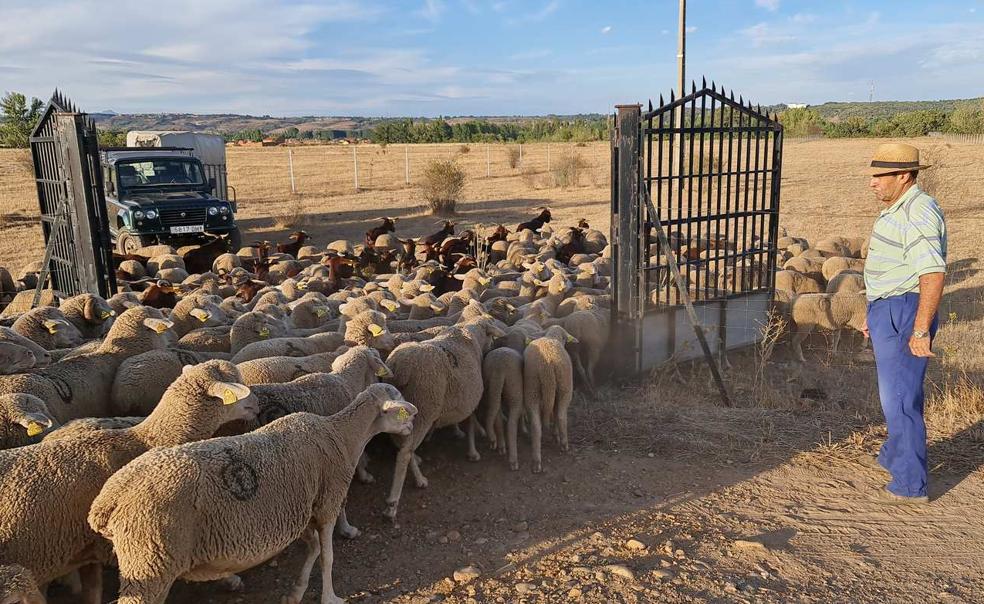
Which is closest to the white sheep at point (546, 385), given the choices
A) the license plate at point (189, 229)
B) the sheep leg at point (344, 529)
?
the sheep leg at point (344, 529)

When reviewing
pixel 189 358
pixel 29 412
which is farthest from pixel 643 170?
pixel 29 412

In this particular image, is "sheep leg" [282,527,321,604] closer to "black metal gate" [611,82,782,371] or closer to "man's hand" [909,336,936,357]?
"man's hand" [909,336,936,357]

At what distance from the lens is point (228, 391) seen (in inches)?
167

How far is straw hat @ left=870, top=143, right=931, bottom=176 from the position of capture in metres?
5.12

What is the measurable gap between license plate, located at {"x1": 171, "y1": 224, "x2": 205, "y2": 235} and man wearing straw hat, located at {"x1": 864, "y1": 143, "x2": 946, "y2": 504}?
14.2 metres

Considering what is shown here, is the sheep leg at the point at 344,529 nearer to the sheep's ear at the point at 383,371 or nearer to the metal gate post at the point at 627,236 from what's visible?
the sheep's ear at the point at 383,371

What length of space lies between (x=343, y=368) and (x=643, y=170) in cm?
395

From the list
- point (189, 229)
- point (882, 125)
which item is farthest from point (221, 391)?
point (882, 125)

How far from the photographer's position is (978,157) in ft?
116

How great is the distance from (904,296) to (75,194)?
29.8 ft

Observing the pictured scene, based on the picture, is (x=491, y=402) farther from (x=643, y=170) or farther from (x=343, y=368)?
(x=643, y=170)

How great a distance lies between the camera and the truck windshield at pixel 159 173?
16.7m

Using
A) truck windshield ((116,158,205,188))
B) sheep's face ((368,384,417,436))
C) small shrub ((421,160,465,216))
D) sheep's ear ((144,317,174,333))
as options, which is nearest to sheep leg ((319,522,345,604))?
sheep's face ((368,384,417,436))

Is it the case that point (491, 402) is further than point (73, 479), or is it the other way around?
point (491, 402)
